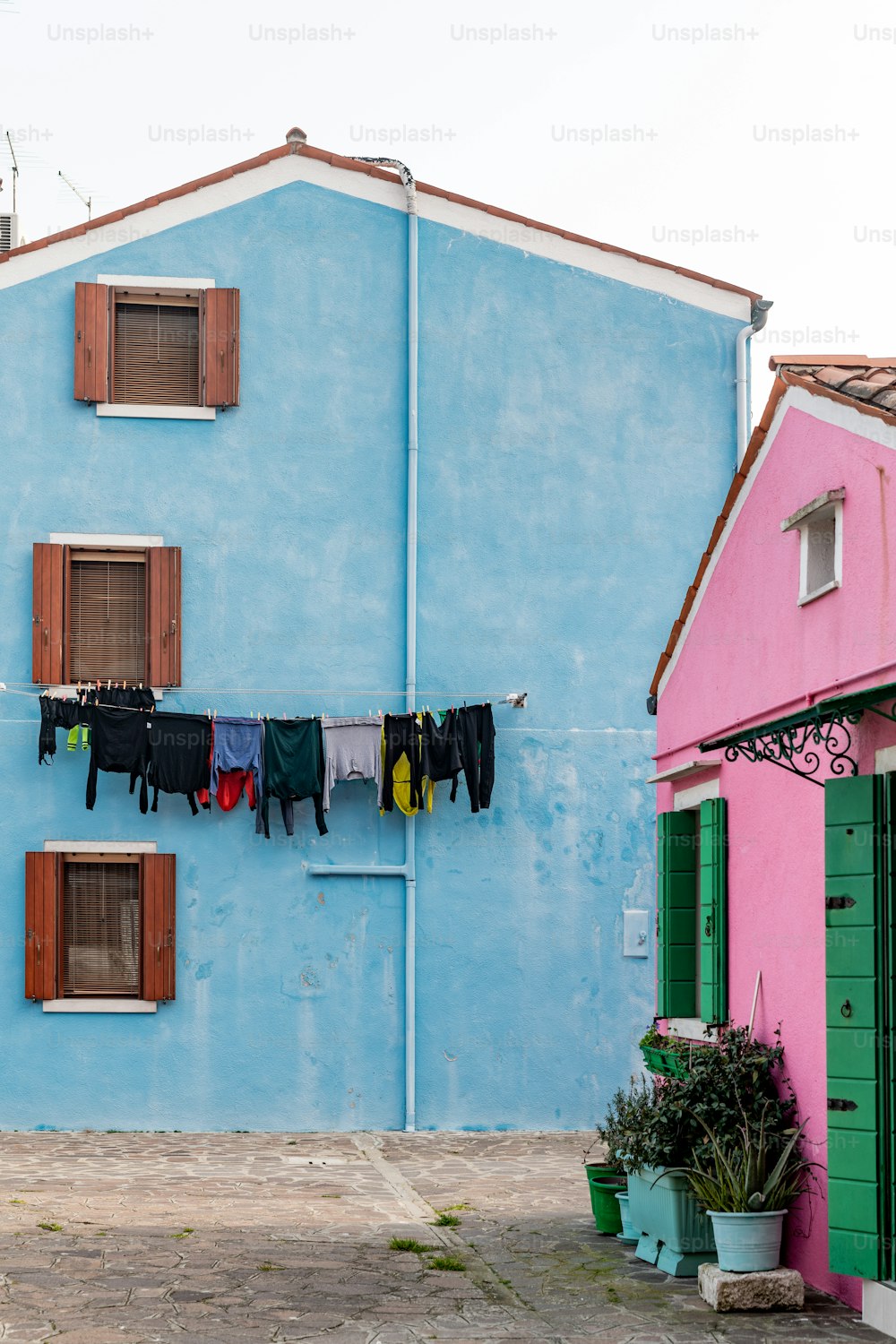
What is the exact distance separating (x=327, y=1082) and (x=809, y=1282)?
702cm

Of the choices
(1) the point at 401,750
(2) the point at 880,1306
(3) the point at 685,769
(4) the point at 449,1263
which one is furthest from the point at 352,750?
(2) the point at 880,1306

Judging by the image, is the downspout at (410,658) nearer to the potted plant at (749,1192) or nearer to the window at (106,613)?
the window at (106,613)

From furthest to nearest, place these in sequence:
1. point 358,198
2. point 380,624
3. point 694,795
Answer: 1. point 358,198
2. point 380,624
3. point 694,795

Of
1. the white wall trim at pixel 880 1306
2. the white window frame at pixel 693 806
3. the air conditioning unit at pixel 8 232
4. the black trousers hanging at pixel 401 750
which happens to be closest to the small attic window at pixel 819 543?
the white window frame at pixel 693 806

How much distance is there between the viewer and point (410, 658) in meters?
15.0

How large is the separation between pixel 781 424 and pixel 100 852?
314 inches

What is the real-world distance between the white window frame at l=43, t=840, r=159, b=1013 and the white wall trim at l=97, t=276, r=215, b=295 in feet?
16.4

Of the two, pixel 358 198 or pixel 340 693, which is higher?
pixel 358 198

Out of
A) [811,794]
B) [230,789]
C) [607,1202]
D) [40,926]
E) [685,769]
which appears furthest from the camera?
[230,789]

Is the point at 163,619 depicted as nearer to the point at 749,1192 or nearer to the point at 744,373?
the point at 744,373

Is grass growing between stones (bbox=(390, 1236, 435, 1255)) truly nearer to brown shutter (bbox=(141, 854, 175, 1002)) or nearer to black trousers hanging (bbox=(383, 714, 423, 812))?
brown shutter (bbox=(141, 854, 175, 1002))

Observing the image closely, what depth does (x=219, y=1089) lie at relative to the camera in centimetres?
1442

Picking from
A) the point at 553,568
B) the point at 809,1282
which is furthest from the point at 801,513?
the point at 553,568

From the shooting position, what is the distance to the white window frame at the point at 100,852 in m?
14.3
